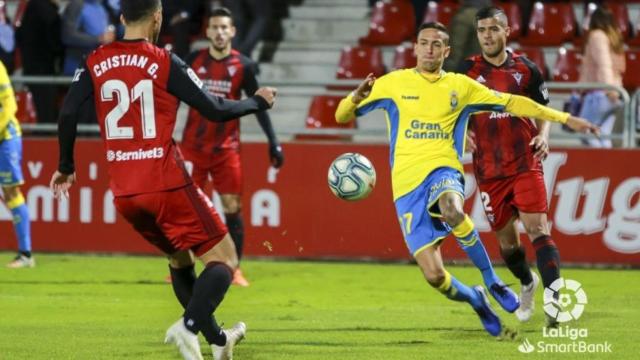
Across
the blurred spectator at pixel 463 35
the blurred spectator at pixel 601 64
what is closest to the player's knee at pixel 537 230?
the blurred spectator at pixel 601 64

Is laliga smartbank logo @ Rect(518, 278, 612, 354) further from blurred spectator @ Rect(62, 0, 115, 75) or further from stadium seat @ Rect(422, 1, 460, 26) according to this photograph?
blurred spectator @ Rect(62, 0, 115, 75)

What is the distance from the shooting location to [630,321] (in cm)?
1073

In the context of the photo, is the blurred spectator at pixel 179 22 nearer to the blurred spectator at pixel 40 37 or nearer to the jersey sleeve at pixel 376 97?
the blurred spectator at pixel 40 37

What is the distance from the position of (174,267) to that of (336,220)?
697cm

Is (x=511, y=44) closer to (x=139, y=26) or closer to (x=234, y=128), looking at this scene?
(x=234, y=128)

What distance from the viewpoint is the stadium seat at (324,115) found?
16.3 m

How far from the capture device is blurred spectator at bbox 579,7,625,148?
1495 centimetres

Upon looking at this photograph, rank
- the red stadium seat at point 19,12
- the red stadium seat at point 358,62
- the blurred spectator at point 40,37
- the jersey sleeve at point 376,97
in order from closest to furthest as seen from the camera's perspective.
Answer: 1. the jersey sleeve at point 376,97
2. the blurred spectator at point 40,37
3. the red stadium seat at point 358,62
4. the red stadium seat at point 19,12

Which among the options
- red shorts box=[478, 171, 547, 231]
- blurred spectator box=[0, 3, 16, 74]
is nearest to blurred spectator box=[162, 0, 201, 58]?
blurred spectator box=[0, 3, 16, 74]

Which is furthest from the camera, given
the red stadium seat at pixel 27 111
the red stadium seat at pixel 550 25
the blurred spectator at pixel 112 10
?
the blurred spectator at pixel 112 10

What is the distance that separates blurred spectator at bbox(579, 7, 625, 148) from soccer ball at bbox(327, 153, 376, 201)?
18.3 ft

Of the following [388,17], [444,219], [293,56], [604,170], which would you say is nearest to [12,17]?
[293,56]

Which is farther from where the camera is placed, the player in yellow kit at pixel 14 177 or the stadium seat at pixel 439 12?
the stadium seat at pixel 439 12

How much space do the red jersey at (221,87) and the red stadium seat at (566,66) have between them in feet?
16.4
